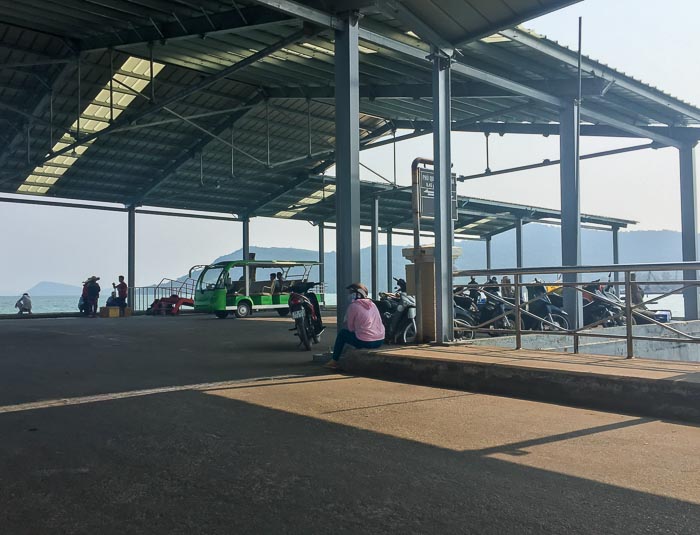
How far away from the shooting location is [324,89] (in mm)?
17094

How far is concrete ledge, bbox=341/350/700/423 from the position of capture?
4891mm

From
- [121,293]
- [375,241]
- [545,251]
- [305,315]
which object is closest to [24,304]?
[121,293]

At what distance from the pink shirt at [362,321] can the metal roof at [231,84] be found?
3636mm

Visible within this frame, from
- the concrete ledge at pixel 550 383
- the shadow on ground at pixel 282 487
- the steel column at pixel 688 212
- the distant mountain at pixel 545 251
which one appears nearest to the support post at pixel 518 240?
the steel column at pixel 688 212

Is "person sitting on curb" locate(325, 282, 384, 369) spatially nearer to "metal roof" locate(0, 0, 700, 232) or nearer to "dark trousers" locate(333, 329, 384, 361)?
"dark trousers" locate(333, 329, 384, 361)

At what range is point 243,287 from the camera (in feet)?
70.6

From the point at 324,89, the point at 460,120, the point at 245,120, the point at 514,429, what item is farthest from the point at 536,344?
the point at 245,120

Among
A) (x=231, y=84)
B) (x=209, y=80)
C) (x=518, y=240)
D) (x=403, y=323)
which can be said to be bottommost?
(x=403, y=323)

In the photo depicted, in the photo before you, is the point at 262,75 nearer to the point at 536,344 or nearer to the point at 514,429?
the point at 536,344

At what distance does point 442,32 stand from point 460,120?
851 centimetres

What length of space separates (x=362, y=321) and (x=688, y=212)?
13.4m

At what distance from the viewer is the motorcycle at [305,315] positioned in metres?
10.2

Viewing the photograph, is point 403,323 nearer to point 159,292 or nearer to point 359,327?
point 359,327

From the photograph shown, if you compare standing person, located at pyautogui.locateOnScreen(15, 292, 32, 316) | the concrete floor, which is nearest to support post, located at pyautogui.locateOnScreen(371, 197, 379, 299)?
standing person, located at pyautogui.locateOnScreen(15, 292, 32, 316)
